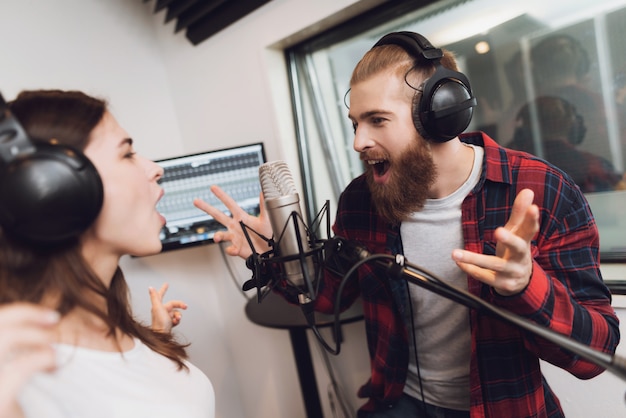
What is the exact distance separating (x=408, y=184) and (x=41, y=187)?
2.65 ft

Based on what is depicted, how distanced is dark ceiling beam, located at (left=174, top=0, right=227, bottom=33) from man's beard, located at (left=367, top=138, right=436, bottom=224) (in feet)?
4.24

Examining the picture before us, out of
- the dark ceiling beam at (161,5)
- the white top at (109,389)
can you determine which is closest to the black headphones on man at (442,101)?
the white top at (109,389)

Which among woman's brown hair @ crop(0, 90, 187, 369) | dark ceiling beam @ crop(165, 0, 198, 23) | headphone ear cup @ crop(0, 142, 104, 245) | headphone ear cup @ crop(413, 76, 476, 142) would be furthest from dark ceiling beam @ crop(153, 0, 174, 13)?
headphone ear cup @ crop(0, 142, 104, 245)

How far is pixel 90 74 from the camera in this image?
1.87 meters

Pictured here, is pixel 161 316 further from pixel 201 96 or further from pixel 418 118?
pixel 201 96

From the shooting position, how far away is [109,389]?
686mm

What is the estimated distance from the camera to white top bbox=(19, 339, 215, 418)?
64cm

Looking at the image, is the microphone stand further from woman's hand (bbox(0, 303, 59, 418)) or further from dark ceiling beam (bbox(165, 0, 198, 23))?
dark ceiling beam (bbox(165, 0, 198, 23))

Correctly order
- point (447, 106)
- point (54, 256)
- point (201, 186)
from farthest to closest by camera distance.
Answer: point (201, 186)
point (447, 106)
point (54, 256)

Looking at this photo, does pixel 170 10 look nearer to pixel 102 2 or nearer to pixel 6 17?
pixel 102 2

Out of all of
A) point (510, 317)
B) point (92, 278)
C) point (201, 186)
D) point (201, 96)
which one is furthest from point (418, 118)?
point (201, 96)

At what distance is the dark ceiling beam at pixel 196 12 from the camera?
184cm

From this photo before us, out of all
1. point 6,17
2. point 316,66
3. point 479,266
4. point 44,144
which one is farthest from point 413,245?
point 6,17

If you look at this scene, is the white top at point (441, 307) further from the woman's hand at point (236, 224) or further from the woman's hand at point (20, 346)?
the woman's hand at point (20, 346)
